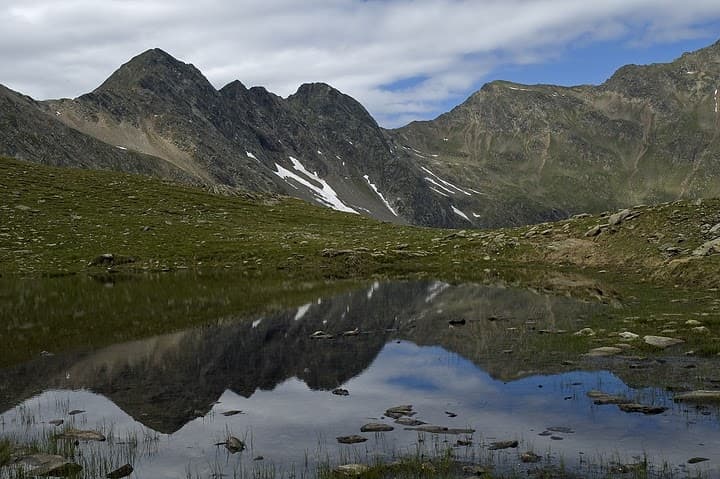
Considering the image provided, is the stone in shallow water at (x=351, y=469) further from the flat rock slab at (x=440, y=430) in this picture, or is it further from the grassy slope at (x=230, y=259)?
the grassy slope at (x=230, y=259)

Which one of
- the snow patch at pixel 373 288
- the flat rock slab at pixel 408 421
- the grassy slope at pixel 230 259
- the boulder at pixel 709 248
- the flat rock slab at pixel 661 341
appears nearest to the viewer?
the flat rock slab at pixel 408 421

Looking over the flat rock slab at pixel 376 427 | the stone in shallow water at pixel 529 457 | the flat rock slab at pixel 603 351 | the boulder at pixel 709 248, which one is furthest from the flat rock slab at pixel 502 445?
the boulder at pixel 709 248

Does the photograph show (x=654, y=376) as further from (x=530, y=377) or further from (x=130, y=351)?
(x=130, y=351)

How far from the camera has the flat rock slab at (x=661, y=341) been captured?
23047 millimetres

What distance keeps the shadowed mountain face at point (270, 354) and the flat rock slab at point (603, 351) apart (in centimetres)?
218

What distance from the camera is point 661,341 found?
23312 mm

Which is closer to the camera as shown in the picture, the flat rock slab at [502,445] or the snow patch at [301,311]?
the flat rock slab at [502,445]

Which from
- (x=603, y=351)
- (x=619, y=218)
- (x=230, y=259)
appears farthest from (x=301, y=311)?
(x=619, y=218)

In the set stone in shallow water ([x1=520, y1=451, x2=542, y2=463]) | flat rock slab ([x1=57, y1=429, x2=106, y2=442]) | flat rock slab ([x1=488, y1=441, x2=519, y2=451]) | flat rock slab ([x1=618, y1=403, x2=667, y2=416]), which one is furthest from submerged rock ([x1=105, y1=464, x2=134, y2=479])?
flat rock slab ([x1=618, y1=403, x2=667, y2=416])

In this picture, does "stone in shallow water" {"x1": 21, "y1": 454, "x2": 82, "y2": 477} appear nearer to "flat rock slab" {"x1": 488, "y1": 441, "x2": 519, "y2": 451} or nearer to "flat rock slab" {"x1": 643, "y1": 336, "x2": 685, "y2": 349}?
"flat rock slab" {"x1": 488, "y1": 441, "x2": 519, "y2": 451}

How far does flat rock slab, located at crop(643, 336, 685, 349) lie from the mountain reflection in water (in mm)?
4340

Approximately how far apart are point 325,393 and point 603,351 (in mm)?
10642

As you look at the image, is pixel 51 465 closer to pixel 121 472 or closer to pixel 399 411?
pixel 121 472

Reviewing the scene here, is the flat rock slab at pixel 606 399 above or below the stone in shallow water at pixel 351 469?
above
